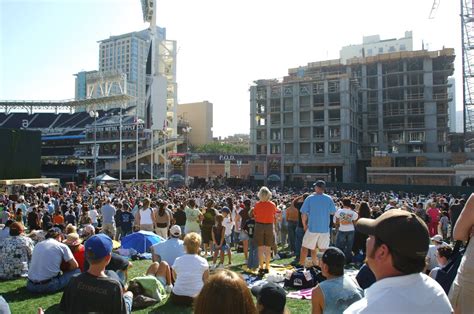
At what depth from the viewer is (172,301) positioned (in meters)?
6.55

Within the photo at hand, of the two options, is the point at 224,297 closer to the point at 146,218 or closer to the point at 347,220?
the point at 347,220

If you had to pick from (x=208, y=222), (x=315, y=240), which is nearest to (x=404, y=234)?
(x=315, y=240)

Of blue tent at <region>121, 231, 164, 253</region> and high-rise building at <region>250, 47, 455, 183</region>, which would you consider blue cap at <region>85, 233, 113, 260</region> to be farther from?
high-rise building at <region>250, 47, 455, 183</region>

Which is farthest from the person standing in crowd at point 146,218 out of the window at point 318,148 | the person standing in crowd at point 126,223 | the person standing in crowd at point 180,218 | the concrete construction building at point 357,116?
the window at point 318,148

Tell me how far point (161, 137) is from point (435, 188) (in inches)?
1892

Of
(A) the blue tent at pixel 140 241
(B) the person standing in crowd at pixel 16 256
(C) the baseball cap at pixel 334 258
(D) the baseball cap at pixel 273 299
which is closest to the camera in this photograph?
(D) the baseball cap at pixel 273 299

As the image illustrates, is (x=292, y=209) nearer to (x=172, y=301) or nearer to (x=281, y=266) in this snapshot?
(x=281, y=266)

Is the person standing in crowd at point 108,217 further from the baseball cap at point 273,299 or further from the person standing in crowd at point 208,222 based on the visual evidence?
the baseball cap at point 273,299

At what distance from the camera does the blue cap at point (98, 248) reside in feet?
12.2

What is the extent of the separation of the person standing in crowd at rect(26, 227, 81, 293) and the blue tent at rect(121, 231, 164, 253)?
4.03 meters

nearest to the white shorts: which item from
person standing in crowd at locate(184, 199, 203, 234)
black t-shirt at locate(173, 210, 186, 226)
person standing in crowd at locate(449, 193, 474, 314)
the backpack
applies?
the backpack

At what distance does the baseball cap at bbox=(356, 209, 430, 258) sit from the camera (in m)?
2.17

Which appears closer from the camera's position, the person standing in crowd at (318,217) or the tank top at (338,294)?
the tank top at (338,294)

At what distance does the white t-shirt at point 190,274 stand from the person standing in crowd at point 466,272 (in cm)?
363
